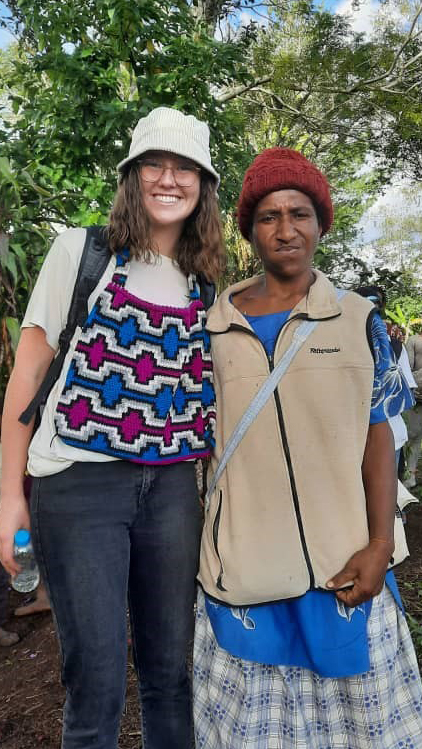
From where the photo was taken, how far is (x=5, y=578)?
3.08 m

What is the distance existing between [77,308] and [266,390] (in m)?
0.50

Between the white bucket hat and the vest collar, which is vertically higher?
the white bucket hat

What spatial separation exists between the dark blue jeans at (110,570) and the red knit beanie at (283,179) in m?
0.74

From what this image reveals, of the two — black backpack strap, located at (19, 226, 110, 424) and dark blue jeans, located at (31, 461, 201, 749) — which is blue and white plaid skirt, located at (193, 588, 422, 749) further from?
black backpack strap, located at (19, 226, 110, 424)

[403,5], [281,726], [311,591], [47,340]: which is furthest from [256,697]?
[403,5]

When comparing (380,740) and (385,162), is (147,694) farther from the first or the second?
(385,162)

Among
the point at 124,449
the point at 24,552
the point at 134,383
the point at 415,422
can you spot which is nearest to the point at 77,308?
the point at 134,383

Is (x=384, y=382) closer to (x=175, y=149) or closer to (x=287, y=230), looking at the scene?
(x=287, y=230)

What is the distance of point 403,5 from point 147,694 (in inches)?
487

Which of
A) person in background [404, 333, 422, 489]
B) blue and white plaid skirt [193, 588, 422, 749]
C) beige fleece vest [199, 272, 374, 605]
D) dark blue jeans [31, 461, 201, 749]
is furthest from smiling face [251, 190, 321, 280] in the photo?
person in background [404, 333, 422, 489]

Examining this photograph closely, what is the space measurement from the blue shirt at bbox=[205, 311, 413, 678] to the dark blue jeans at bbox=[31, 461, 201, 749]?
0.15 m

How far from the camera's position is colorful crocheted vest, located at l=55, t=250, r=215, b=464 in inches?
53.6

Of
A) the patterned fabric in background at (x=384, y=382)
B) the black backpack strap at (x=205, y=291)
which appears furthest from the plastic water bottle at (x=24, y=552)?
the patterned fabric in background at (x=384, y=382)

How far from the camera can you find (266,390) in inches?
55.4
